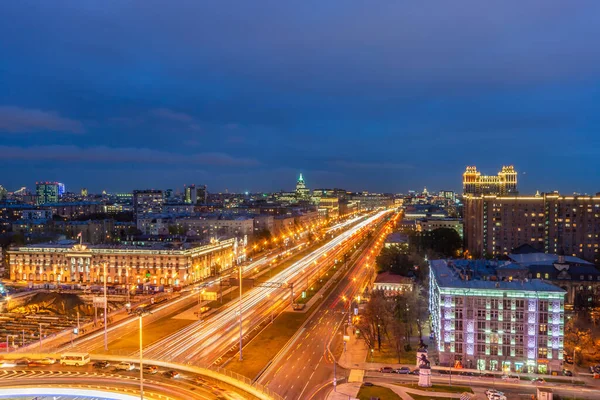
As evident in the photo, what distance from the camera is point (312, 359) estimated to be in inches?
2003

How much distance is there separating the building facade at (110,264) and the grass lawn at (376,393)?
5521 centimetres

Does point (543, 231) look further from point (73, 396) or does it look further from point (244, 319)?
point (73, 396)

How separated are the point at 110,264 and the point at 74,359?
52598 mm

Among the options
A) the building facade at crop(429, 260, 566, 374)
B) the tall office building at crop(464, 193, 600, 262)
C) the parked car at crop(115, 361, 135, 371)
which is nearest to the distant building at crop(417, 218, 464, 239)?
the tall office building at crop(464, 193, 600, 262)

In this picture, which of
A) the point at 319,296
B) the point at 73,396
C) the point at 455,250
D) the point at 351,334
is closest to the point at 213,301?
the point at 319,296

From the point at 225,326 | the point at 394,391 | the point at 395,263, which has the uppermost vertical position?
the point at 395,263

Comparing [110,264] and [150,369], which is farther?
[110,264]

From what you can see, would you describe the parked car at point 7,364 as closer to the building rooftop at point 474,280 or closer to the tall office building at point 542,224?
the building rooftop at point 474,280

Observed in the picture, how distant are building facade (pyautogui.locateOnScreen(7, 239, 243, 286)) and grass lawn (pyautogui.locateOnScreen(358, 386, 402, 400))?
5521cm

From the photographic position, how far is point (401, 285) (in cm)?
7869

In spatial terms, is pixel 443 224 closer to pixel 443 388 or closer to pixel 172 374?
pixel 443 388

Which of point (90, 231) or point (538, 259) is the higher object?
point (90, 231)

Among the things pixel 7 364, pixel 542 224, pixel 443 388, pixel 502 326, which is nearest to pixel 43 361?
pixel 7 364

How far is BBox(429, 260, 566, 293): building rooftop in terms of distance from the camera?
50.4 metres
